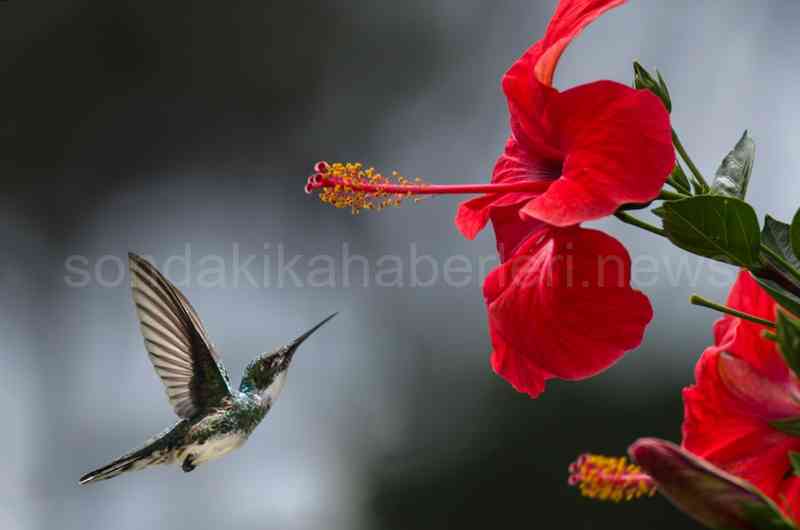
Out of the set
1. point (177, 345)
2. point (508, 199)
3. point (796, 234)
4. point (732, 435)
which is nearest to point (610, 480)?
point (732, 435)

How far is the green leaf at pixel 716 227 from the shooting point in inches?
29.5

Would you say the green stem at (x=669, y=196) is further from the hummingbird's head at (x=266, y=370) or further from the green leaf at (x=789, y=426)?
the hummingbird's head at (x=266, y=370)

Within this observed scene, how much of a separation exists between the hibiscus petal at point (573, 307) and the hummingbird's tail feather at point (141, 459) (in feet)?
2.37

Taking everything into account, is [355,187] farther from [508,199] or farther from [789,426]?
[789,426]

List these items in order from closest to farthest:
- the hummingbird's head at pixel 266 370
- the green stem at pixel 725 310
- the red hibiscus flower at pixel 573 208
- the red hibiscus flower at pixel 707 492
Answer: the red hibiscus flower at pixel 707 492 < the green stem at pixel 725 310 < the red hibiscus flower at pixel 573 208 < the hummingbird's head at pixel 266 370

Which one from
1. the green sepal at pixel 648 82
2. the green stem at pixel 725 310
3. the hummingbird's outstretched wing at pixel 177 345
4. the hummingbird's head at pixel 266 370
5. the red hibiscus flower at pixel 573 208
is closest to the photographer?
the green stem at pixel 725 310

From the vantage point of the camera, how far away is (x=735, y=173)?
34.4 inches

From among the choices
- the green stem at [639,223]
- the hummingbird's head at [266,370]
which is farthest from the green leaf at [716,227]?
the hummingbird's head at [266,370]

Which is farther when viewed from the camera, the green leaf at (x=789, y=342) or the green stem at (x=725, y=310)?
the green stem at (x=725, y=310)

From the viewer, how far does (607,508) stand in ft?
15.5

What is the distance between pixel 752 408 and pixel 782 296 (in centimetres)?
12

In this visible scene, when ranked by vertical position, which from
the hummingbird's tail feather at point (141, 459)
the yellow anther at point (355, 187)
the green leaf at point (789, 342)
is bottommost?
the hummingbird's tail feather at point (141, 459)

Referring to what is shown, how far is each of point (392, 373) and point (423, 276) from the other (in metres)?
0.56

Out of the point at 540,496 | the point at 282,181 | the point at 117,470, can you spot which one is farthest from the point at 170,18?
the point at 117,470
